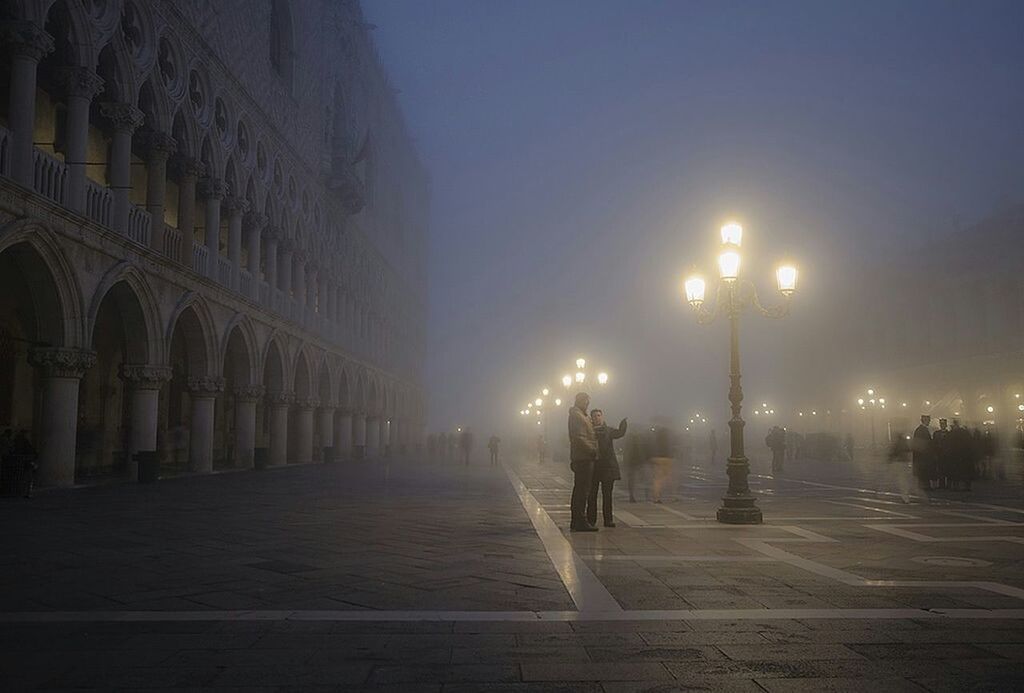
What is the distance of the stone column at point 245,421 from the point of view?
90.1ft

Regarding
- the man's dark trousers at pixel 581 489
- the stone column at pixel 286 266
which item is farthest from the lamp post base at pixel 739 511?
the stone column at pixel 286 266

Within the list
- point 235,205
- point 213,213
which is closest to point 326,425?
point 235,205

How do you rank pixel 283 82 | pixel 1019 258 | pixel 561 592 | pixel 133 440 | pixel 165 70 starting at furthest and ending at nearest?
pixel 1019 258
pixel 283 82
pixel 165 70
pixel 133 440
pixel 561 592

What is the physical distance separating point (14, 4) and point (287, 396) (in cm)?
1784

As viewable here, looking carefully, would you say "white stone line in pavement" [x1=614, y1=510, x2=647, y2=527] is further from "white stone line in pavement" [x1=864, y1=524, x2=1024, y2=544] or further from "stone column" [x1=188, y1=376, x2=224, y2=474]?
"stone column" [x1=188, y1=376, x2=224, y2=474]

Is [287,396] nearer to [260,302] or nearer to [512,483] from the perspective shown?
[260,302]

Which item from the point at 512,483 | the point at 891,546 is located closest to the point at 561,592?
the point at 891,546

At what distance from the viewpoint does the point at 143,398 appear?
66.9 feet

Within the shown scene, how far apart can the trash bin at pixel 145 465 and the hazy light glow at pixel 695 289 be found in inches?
541

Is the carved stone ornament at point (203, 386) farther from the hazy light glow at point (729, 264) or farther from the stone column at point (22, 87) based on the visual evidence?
the hazy light glow at point (729, 264)

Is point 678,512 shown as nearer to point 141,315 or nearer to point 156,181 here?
point 141,315

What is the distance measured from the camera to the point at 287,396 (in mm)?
30984

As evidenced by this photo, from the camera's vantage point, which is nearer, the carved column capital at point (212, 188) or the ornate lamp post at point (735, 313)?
the ornate lamp post at point (735, 313)

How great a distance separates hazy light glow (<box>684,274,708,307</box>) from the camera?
14.8 m
